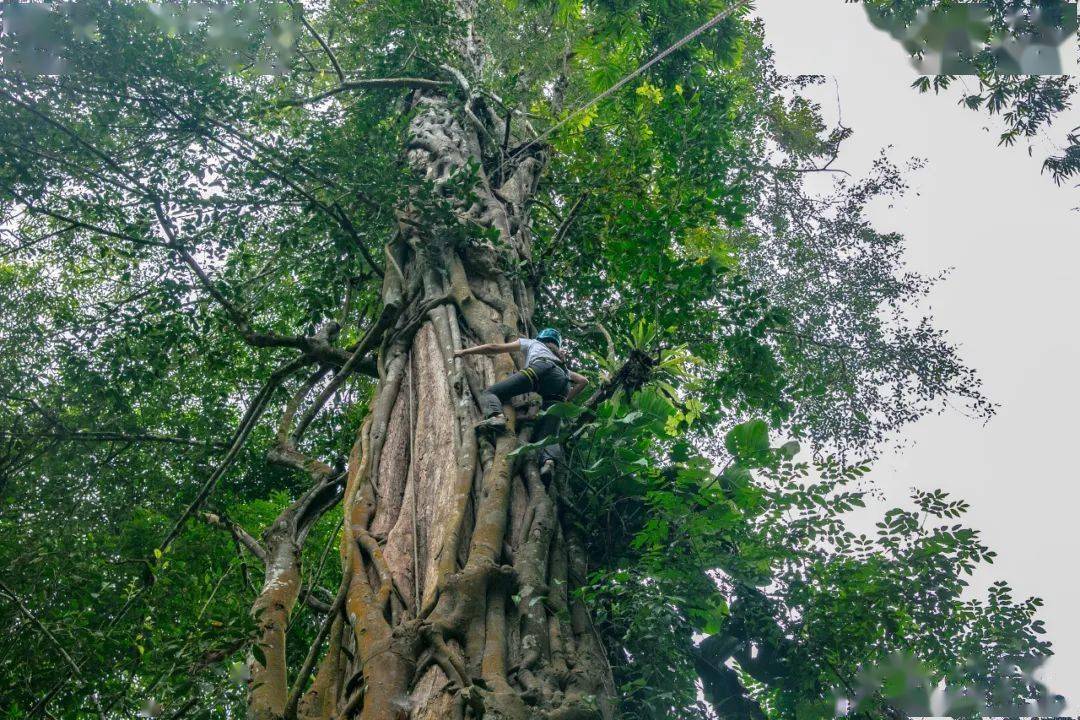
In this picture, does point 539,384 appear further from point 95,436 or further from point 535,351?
point 95,436

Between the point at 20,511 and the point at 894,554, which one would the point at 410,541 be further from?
the point at 20,511

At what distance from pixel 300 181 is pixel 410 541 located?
3416 mm

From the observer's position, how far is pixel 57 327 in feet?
19.1

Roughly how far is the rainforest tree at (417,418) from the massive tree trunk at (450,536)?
16 millimetres

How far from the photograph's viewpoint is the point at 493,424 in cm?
385

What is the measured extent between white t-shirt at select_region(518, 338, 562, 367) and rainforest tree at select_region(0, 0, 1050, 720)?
4.1 inches

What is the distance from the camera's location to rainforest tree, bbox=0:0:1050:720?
11.1 ft

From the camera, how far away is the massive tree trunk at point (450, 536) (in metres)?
2.81

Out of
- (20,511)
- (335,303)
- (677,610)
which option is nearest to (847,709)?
(677,610)

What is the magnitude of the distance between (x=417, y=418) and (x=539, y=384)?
2.10 ft

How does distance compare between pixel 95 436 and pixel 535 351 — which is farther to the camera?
pixel 95 436

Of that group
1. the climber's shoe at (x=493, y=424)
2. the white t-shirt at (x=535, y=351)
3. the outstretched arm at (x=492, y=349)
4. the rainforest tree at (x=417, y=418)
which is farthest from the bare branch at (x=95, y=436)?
the climber's shoe at (x=493, y=424)

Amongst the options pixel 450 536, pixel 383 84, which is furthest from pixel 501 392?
pixel 383 84

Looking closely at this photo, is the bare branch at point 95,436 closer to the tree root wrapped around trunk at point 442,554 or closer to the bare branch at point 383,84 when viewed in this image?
the tree root wrapped around trunk at point 442,554
